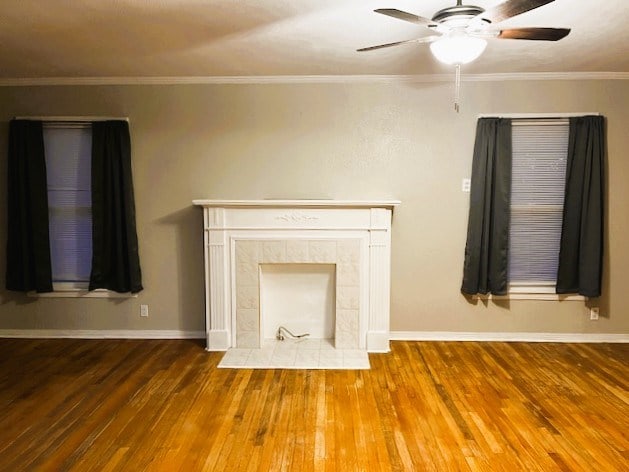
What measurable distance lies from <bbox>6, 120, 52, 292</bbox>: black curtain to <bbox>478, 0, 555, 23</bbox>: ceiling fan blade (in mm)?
3883

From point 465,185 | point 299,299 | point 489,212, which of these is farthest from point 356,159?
point 299,299

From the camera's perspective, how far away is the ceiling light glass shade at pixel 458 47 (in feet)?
6.85

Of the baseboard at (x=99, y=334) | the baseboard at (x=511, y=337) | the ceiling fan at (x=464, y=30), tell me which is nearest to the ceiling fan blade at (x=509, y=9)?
the ceiling fan at (x=464, y=30)

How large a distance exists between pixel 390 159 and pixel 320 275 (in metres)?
1.25

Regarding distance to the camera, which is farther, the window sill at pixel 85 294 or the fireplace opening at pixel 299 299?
the window sill at pixel 85 294

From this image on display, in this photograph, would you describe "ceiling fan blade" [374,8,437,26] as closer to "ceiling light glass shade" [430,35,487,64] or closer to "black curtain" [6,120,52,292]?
"ceiling light glass shade" [430,35,487,64]

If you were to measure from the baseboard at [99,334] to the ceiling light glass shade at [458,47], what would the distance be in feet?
10.7

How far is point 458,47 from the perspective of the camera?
2.10 m

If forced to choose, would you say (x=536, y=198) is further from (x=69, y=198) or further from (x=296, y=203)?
(x=69, y=198)

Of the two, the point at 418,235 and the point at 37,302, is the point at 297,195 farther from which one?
the point at 37,302

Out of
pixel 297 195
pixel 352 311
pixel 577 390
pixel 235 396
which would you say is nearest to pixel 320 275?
pixel 352 311

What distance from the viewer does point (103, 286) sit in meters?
4.18

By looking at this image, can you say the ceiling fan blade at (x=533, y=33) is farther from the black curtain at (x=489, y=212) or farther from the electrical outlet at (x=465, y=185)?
the electrical outlet at (x=465, y=185)

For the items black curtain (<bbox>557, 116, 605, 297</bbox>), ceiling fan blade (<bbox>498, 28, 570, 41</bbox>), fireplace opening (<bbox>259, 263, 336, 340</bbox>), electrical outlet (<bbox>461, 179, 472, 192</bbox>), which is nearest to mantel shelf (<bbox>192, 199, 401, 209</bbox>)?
fireplace opening (<bbox>259, 263, 336, 340</bbox>)
